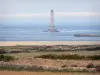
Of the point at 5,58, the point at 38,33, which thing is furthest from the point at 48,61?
the point at 5,58

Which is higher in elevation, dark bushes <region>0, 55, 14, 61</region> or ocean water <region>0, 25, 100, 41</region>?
ocean water <region>0, 25, 100, 41</region>

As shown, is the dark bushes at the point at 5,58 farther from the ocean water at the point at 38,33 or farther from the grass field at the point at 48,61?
the ocean water at the point at 38,33

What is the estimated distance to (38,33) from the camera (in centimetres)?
157

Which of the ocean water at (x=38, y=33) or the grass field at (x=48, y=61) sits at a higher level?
the ocean water at (x=38, y=33)

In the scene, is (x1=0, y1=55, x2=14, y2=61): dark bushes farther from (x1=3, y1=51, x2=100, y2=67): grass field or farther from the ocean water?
the ocean water

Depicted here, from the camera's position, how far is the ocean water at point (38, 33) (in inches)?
61.4

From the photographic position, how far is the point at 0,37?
1.56 meters

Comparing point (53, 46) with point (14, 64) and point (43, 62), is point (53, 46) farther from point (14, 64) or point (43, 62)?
point (14, 64)

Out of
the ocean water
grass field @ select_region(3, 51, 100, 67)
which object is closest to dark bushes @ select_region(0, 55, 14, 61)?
grass field @ select_region(3, 51, 100, 67)

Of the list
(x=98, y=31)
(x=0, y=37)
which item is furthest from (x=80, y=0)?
(x=0, y=37)

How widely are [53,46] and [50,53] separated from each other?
6cm

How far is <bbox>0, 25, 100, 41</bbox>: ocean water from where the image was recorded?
5.12ft

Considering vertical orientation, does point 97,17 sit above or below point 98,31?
above

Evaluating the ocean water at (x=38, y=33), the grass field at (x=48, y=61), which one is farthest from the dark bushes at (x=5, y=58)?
the ocean water at (x=38, y=33)
